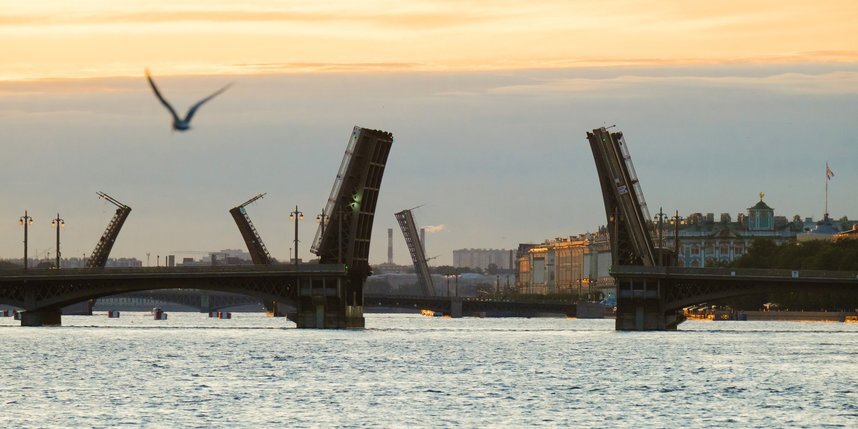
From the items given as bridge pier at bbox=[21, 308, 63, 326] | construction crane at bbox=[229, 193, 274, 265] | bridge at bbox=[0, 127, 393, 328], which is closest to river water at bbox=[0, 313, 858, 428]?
bridge at bbox=[0, 127, 393, 328]

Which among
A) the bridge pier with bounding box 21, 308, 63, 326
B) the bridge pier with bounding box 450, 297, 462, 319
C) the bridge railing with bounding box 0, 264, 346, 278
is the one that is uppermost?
the bridge railing with bounding box 0, 264, 346, 278

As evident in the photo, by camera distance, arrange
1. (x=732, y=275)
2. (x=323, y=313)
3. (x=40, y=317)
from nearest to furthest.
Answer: (x=732, y=275)
(x=323, y=313)
(x=40, y=317)

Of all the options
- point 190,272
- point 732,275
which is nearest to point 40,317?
point 190,272

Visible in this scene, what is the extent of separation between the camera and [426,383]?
205 feet

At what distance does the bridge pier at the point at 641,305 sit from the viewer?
112812 millimetres

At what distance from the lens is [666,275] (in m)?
112

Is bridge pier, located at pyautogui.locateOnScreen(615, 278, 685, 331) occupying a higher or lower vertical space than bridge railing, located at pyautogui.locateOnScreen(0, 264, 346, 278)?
lower

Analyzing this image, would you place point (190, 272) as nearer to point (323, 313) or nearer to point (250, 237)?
point (323, 313)

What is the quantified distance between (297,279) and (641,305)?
18.1m

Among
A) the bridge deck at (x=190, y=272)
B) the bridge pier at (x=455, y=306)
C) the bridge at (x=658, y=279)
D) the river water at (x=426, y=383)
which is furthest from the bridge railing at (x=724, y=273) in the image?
the bridge pier at (x=455, y=306)

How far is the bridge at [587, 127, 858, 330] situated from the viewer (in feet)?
357

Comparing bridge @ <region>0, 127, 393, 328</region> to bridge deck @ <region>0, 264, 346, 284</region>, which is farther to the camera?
bridge deck @ <region>0, 264, 346, 284</region>

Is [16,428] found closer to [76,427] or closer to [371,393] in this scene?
[76,427]

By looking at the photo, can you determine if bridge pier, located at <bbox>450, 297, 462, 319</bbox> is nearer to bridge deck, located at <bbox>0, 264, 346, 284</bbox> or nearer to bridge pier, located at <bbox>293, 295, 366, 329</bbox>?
bridge pier, located at <bbox>293, 295, 366, 329</bbox>
